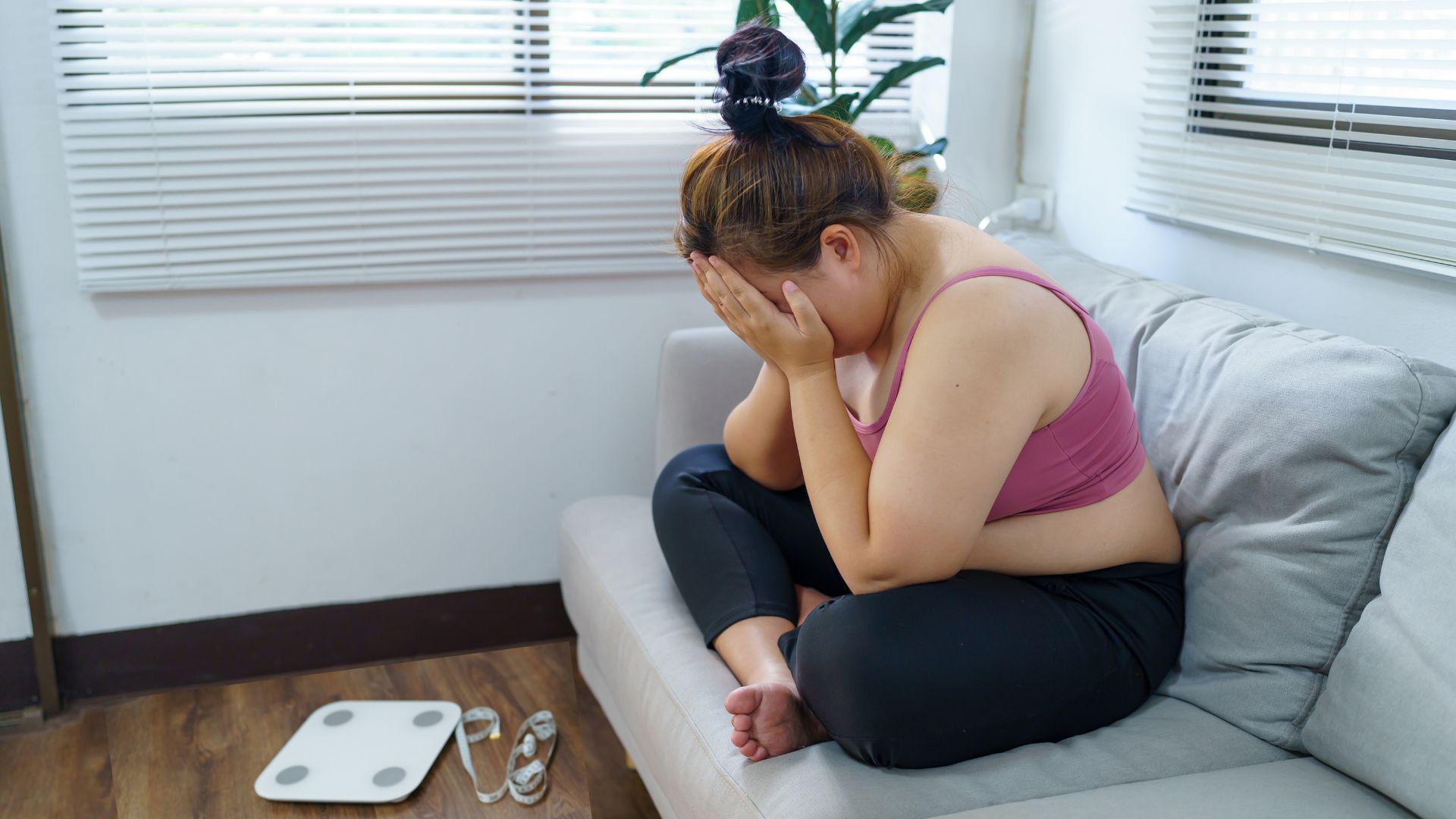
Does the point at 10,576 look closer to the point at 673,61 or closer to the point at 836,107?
the point at 673,61

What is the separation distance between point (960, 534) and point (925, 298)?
263 mm

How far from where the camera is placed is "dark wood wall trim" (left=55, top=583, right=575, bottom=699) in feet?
6.45

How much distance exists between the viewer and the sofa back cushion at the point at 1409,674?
0.98 metres

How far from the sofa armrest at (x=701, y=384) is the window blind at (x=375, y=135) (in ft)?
1.16

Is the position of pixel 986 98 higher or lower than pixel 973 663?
higher

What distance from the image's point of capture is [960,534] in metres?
1.11

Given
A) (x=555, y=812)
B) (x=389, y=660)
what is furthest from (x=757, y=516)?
(x=389, y=660)

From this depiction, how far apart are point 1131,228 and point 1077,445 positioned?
881 mm

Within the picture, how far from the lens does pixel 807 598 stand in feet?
4.80

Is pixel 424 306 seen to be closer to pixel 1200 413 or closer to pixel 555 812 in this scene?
pixel 555 812

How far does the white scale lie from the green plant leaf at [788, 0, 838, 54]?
4.07 feet

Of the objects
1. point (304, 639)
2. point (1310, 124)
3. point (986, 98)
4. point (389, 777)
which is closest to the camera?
point (1310, 124)

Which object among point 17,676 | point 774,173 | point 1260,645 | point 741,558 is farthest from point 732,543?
point 17,676

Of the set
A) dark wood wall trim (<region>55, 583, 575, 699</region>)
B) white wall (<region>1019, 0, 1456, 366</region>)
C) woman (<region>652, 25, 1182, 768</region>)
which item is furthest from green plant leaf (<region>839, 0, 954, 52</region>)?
dark wood wall trim (<region>55, 583, 575, 699</region>)
